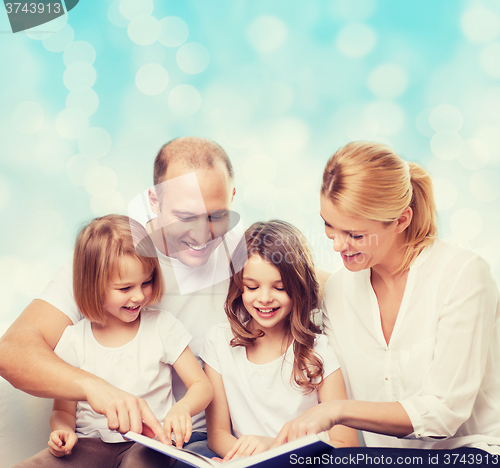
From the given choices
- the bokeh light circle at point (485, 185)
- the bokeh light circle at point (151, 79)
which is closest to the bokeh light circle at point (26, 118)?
the bokeh light circle at point (151, 79)

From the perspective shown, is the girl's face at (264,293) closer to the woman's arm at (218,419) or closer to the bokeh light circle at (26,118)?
the woman's arm at (218,419)

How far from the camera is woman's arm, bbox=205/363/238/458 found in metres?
1.25

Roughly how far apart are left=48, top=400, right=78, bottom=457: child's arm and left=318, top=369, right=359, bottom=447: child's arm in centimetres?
66

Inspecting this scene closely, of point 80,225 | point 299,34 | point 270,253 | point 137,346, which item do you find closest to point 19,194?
point 80,225

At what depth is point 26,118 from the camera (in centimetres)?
174

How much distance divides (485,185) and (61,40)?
1.60 metres

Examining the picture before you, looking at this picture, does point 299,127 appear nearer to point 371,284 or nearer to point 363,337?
point 371,284

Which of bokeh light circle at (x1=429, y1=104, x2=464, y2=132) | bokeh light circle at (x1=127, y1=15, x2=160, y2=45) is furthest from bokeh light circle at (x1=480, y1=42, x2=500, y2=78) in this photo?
bokeh light circle at (x1=127, y1=15, x2=160, y2=45)

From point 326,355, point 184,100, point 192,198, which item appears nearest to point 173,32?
point 184,100

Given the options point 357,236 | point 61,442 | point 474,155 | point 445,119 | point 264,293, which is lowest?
point 61,442

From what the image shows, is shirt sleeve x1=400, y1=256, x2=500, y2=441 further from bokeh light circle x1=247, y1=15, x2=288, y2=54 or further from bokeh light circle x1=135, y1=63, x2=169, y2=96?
bokeh light circle x1=135, y1=63, x2=169, y2=96

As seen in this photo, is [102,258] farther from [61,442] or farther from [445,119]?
[445,119]

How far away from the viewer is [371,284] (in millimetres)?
1343

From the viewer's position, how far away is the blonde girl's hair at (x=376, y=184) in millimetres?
1131
